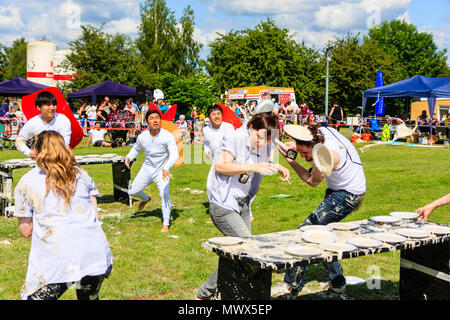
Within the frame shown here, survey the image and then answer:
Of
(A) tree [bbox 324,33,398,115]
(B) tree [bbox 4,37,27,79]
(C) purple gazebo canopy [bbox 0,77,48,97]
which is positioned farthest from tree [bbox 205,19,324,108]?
(B) tree [bbox 4,37,27,79]

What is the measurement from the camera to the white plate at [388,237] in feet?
11.5

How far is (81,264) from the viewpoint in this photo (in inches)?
121

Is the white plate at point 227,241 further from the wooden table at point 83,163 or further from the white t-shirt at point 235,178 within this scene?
the wooden table at point 83,163

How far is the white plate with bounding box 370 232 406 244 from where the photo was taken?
3.51 metres

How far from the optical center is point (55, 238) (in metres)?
3.07

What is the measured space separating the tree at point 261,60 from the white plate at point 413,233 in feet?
128

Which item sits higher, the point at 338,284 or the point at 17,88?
the point at 17,88

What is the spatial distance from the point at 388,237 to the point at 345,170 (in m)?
0.83

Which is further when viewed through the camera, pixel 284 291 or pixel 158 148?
pixel 158 148

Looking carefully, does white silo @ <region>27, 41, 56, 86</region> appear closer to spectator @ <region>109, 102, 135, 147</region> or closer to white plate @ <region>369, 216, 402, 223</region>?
spectator @ <region>109, 102, 135, 147</region>

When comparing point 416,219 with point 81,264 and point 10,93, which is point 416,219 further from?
point 10,93

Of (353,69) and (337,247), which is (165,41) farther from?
(337,247)

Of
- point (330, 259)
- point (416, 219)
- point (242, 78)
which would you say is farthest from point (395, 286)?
point (242, 78)

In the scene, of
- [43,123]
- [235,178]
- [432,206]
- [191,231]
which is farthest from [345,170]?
[43,123]
